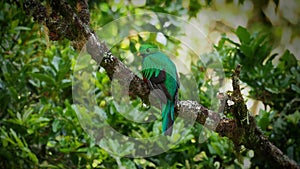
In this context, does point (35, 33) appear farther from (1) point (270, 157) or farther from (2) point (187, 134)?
(1) point (270, 157)

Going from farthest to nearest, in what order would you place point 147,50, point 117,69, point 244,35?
point 244,35 → point 147,50 → point 117,69

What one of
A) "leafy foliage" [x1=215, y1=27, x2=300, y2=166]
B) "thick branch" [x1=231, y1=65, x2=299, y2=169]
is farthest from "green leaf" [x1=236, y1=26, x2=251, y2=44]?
"thick branch" [x1=231, y1=65, x2=299, y2=169]

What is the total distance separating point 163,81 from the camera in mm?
1196

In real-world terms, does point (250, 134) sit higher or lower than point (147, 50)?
lower

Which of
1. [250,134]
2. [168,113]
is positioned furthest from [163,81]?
[250,134]

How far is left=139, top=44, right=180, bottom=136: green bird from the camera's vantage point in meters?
1.17

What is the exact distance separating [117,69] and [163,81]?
0.12m

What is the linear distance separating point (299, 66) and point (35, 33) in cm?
113

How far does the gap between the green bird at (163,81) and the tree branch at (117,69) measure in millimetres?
27

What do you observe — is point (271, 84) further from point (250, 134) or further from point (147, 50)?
point (147, 50)

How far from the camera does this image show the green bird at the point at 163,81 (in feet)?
3.84

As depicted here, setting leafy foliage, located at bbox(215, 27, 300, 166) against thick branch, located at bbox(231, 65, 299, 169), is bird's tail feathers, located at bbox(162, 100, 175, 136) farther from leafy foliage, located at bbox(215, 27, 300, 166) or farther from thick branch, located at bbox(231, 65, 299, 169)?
leafy foliage, located at bbox(215, 27, 300, 166)

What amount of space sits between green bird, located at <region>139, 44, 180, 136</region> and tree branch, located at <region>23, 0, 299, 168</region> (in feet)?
0.09

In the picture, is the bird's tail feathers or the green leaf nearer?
the bird's tail feathers
